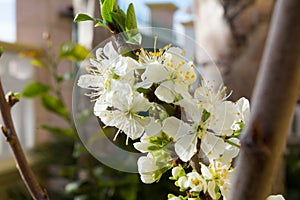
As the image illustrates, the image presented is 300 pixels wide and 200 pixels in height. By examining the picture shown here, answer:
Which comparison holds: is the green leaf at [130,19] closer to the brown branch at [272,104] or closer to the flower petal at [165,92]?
the flower petal at [165,92]

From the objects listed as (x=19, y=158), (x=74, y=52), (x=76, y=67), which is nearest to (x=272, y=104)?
(x=19, y=158)

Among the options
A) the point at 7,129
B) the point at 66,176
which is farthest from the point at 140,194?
the point at 7,129

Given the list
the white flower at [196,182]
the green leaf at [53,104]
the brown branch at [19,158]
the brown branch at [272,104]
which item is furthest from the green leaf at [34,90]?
the brown branch at [272,104]

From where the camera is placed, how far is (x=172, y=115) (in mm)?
293

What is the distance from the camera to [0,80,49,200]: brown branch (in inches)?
13.7

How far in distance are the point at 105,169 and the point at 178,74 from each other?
3.81ft

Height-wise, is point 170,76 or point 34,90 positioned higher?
point 170,76

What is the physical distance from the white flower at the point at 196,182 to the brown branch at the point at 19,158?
0.12 metres

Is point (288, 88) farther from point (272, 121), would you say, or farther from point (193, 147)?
point (193, 147)

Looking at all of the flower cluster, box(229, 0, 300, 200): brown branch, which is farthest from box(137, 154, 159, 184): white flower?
box(229, 0, 300, 200): brown branch

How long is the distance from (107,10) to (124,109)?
0.06 meters

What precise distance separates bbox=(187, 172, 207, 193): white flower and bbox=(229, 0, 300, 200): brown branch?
0.14 metres

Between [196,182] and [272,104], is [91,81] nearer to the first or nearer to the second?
[196,182]

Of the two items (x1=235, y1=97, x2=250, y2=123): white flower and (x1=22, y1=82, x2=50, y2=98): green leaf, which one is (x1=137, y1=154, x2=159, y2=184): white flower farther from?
(x1=22, y1=82, x2=50, y2=98): green leaf
